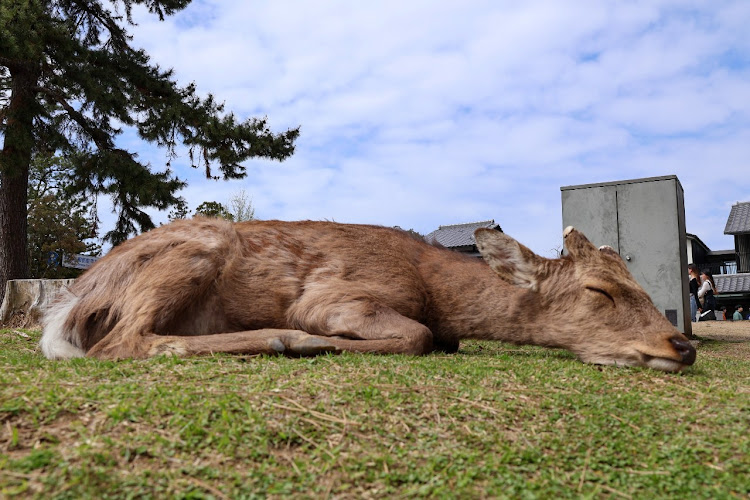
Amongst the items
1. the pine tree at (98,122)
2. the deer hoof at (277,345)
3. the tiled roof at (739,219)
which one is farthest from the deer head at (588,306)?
the tiled roof at (739,219)

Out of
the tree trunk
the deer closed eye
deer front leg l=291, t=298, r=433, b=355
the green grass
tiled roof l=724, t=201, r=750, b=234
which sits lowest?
the green grass

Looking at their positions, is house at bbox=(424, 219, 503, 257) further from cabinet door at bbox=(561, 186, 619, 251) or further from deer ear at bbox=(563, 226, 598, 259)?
deer ear at bbox=(563, 226, 598, 259)

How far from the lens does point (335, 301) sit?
4.51 meters

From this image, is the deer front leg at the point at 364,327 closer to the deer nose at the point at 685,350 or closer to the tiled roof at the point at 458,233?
the deer nose at the point at 685,350

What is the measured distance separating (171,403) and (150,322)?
5.90 ft

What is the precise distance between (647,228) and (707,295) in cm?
1444

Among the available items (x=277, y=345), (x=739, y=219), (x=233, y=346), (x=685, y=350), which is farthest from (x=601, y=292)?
(x=739, y=219)

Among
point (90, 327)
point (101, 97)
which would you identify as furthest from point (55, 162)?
point (90, 327)

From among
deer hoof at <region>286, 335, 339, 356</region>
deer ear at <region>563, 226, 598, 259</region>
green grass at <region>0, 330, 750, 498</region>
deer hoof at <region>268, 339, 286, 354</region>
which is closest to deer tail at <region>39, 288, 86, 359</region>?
green grass at <region>0, 330, 750, 498</region>

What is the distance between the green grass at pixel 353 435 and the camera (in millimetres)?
2057

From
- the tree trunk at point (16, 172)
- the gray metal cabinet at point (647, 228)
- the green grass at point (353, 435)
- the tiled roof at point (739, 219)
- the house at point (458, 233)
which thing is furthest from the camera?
the tiled roof at point (739, 219)

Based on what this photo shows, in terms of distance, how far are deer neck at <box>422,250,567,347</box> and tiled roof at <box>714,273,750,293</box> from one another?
3140 centimetres

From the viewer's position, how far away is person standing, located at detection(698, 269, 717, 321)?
65.8 ft

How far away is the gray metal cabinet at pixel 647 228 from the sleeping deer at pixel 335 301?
4.96 m
